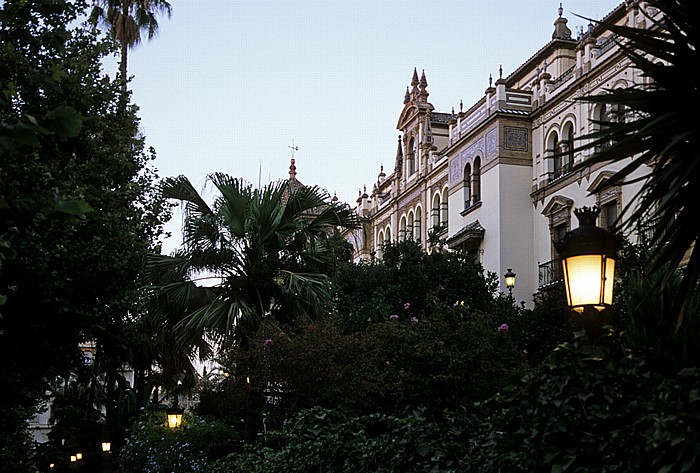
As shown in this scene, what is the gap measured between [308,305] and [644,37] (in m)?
13.3

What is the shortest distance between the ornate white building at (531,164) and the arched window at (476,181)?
37mm

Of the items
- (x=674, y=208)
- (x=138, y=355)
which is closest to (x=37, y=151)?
(x=674, y=208)

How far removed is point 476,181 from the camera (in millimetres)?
32531

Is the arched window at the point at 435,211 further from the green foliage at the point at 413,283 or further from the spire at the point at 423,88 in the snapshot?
the green foliage at the point at 413,283

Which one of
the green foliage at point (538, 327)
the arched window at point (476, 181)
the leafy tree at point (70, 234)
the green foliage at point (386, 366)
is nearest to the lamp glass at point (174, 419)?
the leafy tree at point (70, 234)

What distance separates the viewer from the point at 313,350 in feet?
53.0

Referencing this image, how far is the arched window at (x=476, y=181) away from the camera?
3231 centimetres

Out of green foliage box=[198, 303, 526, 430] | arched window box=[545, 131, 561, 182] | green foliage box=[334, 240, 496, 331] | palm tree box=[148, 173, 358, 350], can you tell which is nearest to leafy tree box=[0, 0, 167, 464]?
palm tree box=[148, 173, 358, 350]

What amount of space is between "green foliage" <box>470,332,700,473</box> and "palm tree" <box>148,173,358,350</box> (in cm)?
1307

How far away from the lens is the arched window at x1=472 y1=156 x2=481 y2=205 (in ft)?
106

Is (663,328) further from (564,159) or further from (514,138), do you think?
(514,138)

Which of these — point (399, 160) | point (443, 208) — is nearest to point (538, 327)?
point (443, 208)

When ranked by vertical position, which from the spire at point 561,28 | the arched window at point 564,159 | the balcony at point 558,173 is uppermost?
the spire at point 561,28

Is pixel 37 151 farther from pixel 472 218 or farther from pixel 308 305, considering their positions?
pixel 472 218
